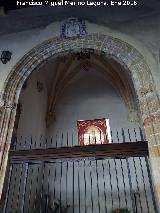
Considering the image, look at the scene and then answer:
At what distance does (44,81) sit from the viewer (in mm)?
10180

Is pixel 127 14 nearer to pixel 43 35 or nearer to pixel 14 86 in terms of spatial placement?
pixel 43 35

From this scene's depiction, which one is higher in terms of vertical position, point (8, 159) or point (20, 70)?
point (20, 70)

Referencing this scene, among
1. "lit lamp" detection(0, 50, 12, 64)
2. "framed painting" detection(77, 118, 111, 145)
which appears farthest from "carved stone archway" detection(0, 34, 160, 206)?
"framed painting" detection(77, 118, 111, 145)

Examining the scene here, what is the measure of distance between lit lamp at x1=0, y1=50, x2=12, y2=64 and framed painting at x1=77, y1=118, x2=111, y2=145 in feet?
14.6

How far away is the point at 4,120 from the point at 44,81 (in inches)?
202

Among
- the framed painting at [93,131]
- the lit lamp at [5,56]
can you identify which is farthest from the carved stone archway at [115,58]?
the framed painting at [93,131]

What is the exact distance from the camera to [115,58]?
5883mm

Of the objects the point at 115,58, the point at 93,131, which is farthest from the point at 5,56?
the point at 93,131

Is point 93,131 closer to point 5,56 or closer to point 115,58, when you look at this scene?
point 115,58

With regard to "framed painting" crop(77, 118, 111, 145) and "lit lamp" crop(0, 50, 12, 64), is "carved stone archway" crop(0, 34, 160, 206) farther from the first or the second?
"framed painting" crop(77, 118, 111, 145)

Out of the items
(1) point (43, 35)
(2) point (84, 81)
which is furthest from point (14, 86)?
(2) point (84, 81)

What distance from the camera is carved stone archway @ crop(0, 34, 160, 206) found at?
4496 millimetres

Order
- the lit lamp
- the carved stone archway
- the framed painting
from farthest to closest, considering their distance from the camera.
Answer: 1. the framed painting
2. the lit lamp
3. the carved stone archway

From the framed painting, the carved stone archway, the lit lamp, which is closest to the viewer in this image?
the carved stone archway
